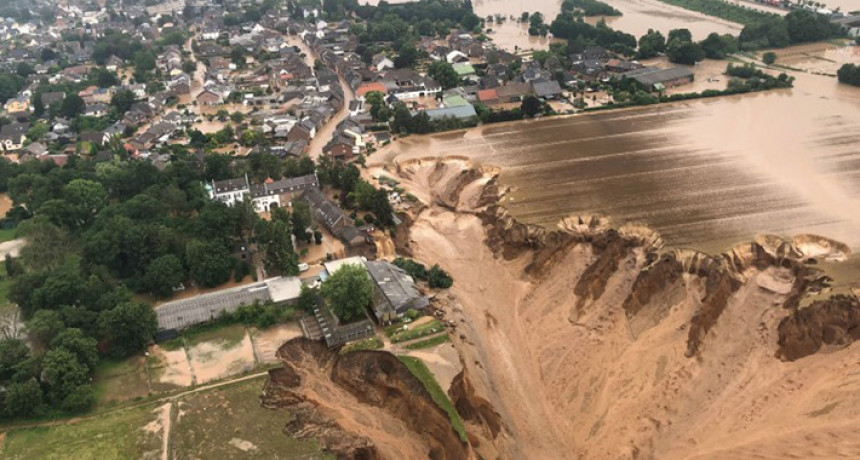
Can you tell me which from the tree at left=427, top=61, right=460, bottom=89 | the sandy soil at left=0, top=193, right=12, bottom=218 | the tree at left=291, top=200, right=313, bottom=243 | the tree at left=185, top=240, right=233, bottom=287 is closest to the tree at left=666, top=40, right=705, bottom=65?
the tree at left=427, top=61, right=460, bottom=89

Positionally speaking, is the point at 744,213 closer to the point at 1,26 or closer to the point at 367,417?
the point at 367,417

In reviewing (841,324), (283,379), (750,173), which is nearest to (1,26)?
(283,379)

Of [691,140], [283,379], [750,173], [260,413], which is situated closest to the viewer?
[260,413]

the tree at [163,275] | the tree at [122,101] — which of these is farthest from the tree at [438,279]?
the tree at [122,101]

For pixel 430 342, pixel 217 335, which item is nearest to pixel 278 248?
pixel 217 335

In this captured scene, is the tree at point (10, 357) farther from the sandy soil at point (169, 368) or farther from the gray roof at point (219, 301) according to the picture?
the gray roof at point (219, 301)
